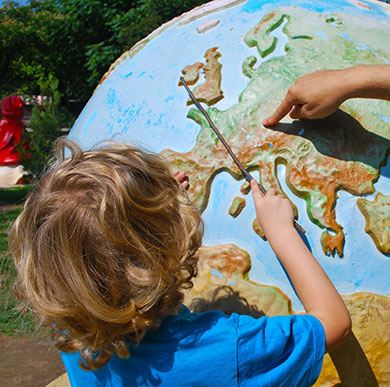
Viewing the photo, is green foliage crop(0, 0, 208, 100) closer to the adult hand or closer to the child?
the adult hand

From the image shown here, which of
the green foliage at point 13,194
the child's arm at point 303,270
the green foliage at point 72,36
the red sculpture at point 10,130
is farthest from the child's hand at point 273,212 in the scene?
the red sculpture at point 10,130

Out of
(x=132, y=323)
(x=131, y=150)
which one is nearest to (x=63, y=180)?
(x=131, y=150)

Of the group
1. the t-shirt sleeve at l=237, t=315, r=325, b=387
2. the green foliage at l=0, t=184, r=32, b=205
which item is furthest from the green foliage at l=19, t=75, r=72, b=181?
the t-shirt sleeve at l=237, t=315, r=325, b=387

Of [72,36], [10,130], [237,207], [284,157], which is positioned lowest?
[10,130]

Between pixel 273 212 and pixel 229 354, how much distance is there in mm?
515

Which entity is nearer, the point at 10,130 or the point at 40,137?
the point at 40,137

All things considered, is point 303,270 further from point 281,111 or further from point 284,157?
point 281,111

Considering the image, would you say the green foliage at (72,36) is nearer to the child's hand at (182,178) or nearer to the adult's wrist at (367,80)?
the child's hand at (182,178)

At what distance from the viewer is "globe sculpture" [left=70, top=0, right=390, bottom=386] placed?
1.61 metres

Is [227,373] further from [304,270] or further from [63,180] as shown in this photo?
[63,180]

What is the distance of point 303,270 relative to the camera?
137cm

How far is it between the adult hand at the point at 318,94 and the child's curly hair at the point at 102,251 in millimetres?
660

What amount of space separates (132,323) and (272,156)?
0.84 meters

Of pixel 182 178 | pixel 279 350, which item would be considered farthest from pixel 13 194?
pixel 279 350
